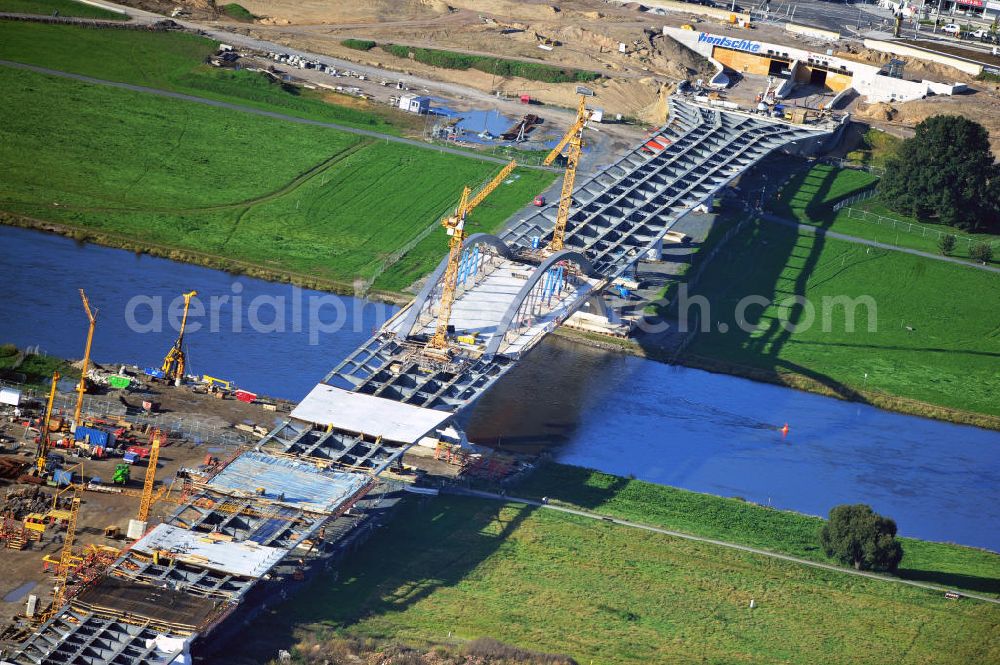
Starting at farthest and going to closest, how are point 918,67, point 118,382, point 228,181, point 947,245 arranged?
1. point 918,67
2. point 947,245
3. point 228,181
4. point 118,382

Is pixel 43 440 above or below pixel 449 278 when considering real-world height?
below

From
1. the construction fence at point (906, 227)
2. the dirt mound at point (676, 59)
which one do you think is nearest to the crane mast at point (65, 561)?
the construction fence at point (906, 227)

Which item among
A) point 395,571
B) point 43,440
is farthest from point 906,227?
point 43,440

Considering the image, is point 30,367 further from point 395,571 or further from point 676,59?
point 676,59

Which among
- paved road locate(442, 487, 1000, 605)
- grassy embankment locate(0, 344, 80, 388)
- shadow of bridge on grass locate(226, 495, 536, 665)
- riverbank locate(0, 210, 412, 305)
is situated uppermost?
riverbank locate(0, 210, 412, 305)

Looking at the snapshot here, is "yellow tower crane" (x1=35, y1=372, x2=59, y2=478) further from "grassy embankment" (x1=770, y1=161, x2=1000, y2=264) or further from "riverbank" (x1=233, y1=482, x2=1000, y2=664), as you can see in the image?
"grassy embankment" (x1=770, y1=161, x2=1000, y2=264)

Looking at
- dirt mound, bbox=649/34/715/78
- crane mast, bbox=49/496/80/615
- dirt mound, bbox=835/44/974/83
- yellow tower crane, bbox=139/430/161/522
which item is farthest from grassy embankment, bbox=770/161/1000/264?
crane mast, bbox=49/496/80/615

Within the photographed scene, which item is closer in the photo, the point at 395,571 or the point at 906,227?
the point at 395,571
